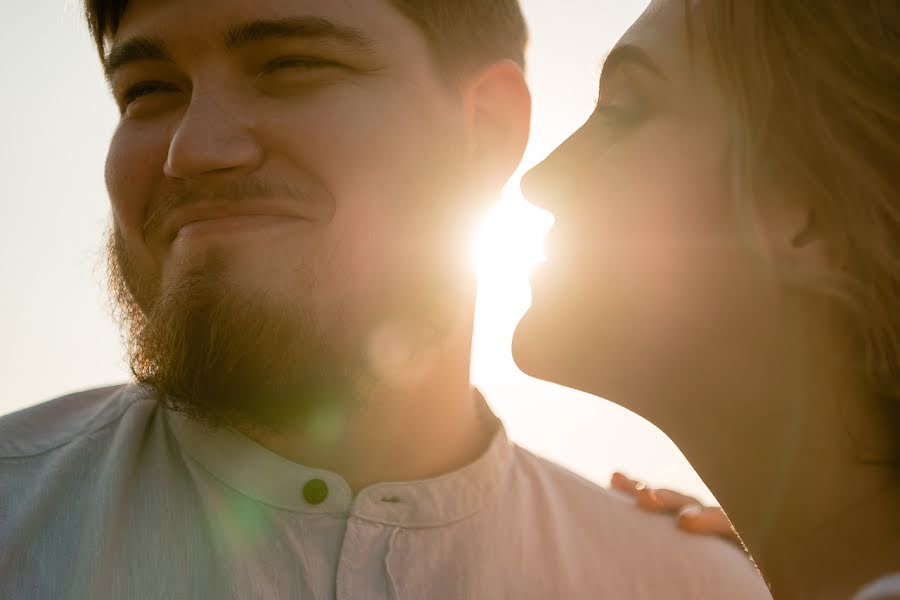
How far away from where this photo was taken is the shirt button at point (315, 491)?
214 centimetres

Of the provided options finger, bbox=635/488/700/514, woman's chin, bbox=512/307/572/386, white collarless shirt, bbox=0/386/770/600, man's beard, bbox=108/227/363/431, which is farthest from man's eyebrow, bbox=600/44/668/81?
finger, bbox=635/488/700/514

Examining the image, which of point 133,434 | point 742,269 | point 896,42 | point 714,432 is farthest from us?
point 133,434

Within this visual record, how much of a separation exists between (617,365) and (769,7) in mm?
871

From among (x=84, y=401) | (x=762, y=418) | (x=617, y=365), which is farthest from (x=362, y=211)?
(x=762, y=418)

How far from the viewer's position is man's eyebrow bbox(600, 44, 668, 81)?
184 centimetres

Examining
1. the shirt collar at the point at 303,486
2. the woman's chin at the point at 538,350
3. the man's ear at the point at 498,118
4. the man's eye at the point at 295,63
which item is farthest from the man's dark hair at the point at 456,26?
the shirt collar at the point at 303,486

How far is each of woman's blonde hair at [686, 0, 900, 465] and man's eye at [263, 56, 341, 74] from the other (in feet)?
4.15

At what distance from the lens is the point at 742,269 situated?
168 cm

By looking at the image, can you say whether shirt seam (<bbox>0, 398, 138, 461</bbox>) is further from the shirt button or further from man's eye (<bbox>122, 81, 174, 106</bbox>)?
man's eye (<bbox>122, 81, 174, 106</bbox>)

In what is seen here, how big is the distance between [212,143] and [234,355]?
0.59 m

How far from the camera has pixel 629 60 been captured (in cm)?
189

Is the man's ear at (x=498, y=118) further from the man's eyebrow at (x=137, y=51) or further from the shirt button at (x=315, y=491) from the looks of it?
the shirt button at (x=315, y=491)

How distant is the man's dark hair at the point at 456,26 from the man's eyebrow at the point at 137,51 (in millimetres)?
196

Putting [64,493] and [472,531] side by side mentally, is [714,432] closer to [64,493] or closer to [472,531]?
[472,531]
